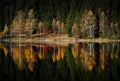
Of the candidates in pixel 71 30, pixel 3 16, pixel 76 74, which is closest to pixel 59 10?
pixel 71 30

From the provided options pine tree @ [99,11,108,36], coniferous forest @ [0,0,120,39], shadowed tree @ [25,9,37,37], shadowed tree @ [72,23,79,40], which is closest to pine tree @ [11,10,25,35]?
coniferous forest @ [0,0,120,39]

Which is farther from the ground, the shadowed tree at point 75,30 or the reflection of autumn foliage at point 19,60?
the reflection of autumn foliage at point 19,60

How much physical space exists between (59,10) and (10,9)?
19301 millimetres

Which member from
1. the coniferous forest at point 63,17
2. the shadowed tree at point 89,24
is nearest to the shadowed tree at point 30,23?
the coniferous forest at point 63,17

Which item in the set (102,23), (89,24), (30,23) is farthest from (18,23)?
(102,23)

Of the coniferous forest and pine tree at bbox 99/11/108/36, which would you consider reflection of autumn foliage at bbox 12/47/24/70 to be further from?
pine tree at bbox 99/11/108/36

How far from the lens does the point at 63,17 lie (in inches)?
4732

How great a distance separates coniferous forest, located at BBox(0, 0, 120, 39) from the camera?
359 feet

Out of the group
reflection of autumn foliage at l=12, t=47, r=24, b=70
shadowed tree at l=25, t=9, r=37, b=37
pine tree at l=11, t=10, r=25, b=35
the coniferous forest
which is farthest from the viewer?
pine tree at l=11, t=10, r=25, b=35

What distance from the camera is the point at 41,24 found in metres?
119

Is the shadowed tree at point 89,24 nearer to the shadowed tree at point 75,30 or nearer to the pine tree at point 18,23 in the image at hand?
the shadowed tree at point 75,30

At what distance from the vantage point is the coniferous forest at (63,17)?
109375 mm

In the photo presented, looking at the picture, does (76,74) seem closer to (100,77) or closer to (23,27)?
(100,77)

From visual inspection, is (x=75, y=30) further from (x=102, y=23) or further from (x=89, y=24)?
(x=102, y=23)
